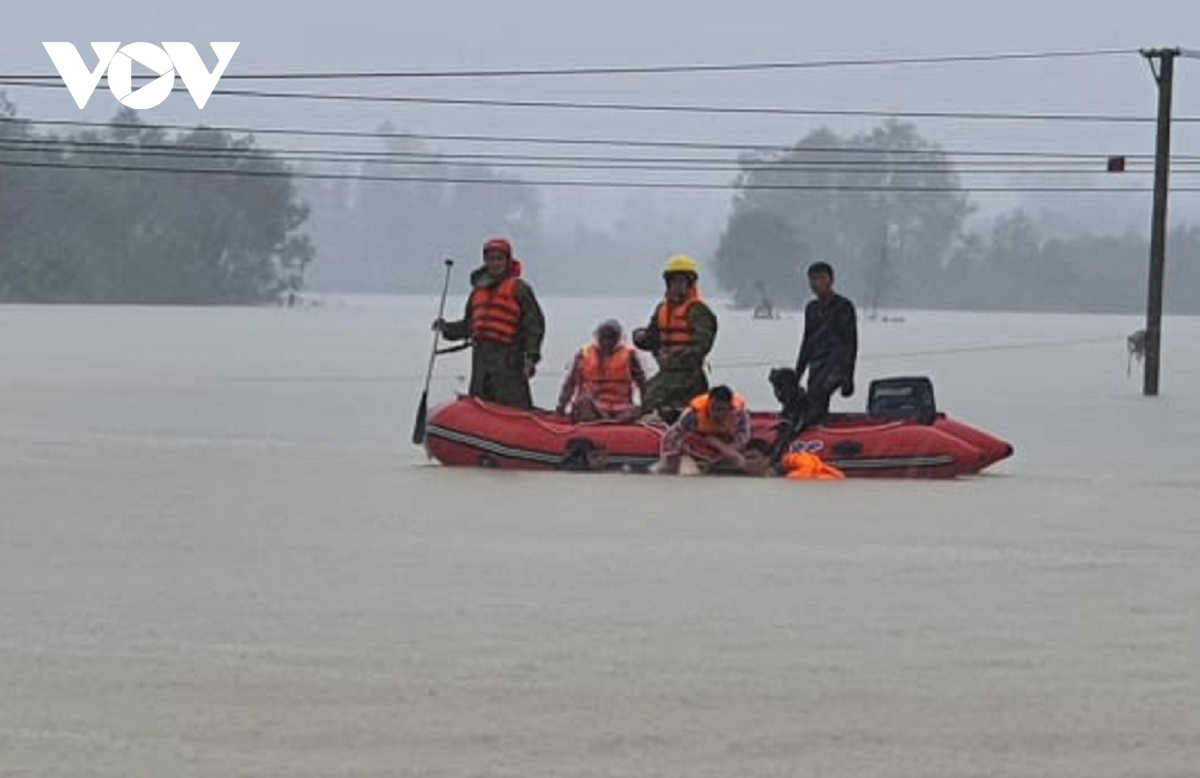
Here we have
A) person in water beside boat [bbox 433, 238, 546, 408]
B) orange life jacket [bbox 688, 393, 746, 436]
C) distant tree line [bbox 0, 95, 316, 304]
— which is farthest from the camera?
distant tree line [bbox 0, 95, 316, 304]

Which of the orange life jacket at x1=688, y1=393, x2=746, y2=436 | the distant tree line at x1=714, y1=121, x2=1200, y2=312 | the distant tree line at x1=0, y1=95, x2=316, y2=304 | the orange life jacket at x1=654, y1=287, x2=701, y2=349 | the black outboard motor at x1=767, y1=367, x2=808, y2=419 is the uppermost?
the distant tree line at x1=714, y1=121, x2=1200, y2=312

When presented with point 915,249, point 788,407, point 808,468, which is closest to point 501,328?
point 788,407

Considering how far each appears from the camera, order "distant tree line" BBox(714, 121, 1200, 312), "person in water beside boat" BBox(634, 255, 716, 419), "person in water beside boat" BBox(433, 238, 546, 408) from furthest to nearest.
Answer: "distant tree line" BBox(714, 121, 1200, 312), "person in water beside boat" BBox(433, 238, 546, 408), "person in water beside boat" BBox(634, 255, 716, 419)

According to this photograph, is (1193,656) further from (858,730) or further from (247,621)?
(247,621)

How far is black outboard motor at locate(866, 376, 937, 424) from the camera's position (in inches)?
819

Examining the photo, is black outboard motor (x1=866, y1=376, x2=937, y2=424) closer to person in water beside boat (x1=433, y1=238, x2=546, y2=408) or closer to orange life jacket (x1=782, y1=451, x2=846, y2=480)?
orange life jacket (x1=782, y1=451, x2=846, y2=480)

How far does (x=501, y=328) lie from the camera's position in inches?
814

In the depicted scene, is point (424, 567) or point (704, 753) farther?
point (424, 567)

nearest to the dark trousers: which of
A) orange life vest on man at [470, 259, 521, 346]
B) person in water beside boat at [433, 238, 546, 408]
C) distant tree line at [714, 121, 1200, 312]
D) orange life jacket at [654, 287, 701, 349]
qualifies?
orange life jacket at [654, 287, 701, 349]

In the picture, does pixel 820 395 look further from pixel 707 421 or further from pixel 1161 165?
pixel 1161 165

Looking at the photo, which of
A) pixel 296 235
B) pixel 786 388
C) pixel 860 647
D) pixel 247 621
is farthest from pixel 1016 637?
pixel 296 235

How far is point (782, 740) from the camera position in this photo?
29.7ft

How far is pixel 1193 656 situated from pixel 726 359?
55.5m

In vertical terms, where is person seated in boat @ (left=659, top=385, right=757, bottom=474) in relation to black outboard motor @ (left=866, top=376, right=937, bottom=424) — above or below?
below
